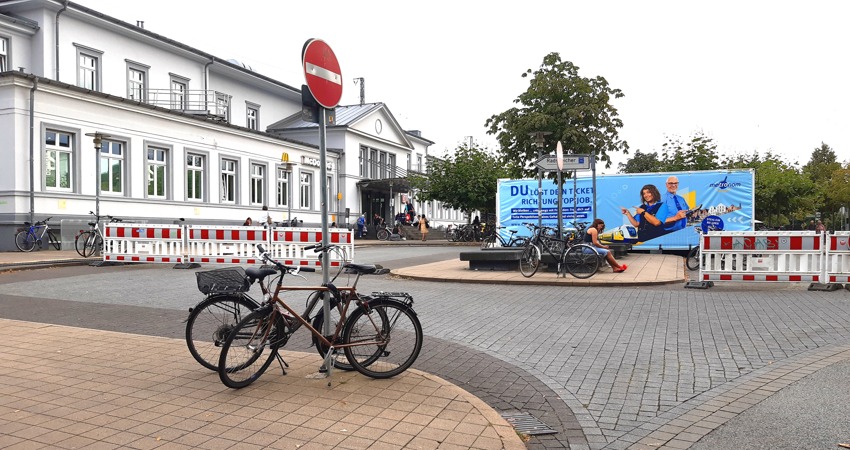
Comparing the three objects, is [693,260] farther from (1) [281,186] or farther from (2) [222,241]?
(1) [281,186]

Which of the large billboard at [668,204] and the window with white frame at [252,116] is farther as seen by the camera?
the window with white frame at [252,116]

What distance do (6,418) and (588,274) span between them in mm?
11073

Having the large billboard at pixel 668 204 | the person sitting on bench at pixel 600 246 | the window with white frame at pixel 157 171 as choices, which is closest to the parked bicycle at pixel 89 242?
the window with white frame at pixel 157 171

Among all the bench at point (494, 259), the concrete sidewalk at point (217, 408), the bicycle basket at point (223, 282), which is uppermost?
→ the bicycle basket at point (223, 282)

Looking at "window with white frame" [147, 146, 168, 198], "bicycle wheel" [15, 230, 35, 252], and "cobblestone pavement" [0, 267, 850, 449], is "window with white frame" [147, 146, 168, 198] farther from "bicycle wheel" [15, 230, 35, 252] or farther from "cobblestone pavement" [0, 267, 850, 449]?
"cobblestone pavement" [0, 267, 850, 449]

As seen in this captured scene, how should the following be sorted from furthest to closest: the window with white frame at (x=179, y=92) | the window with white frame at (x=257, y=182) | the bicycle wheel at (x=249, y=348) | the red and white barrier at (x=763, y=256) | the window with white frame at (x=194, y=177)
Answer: the window with white frame at (x=257, y=182) < the window with white frame at (x=179, y=92) < the window with white frame at (x=194, y=177) < the red and white barrier at (x=763, y=256) < the bicycle wheel at (x=249, y=348)

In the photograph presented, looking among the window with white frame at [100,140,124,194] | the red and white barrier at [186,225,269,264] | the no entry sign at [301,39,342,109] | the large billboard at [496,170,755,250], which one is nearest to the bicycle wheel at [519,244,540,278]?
the red and white barrier at [186,225,269,264]

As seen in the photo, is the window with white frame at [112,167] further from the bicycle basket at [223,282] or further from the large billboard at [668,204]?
the bicycle basket at [223,282]

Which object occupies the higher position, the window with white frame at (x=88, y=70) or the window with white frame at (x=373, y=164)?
the window with white frame at (x=88, y=70)

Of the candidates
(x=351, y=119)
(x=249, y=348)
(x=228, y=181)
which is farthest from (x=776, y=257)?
(x=351, y=119)

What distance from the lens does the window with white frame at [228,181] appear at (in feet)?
105

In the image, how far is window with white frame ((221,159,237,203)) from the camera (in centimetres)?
3198

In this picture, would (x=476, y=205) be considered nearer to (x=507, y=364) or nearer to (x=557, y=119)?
(x=557, y=119)

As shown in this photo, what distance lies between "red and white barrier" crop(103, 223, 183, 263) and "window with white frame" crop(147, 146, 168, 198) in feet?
35.0
